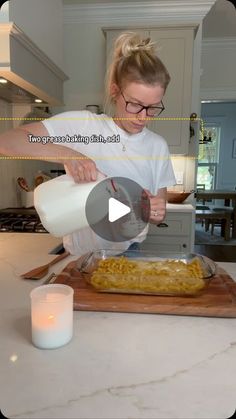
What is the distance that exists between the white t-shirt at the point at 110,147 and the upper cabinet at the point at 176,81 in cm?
52

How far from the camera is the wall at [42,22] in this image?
0.63m

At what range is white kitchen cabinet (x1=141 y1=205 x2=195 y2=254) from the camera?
3.24 feet

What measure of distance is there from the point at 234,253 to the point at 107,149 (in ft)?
5.02

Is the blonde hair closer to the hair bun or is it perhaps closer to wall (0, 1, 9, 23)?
the hair bun

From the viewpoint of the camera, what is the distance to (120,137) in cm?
57

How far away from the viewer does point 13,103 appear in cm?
78

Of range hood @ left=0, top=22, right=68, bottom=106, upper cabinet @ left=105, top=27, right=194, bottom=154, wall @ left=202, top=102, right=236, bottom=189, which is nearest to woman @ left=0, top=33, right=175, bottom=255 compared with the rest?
range hood @ left=0, top=22, right=68, bottom=106

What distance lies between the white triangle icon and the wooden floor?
130 cm

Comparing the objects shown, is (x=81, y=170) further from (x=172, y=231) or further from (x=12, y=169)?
(x=172, y=231)

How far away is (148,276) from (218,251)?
58.4 inches

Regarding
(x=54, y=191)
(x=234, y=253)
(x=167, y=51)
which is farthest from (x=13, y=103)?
(x=234, y=253)

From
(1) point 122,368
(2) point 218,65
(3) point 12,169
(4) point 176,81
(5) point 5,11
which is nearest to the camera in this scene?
(1) point 122,368
